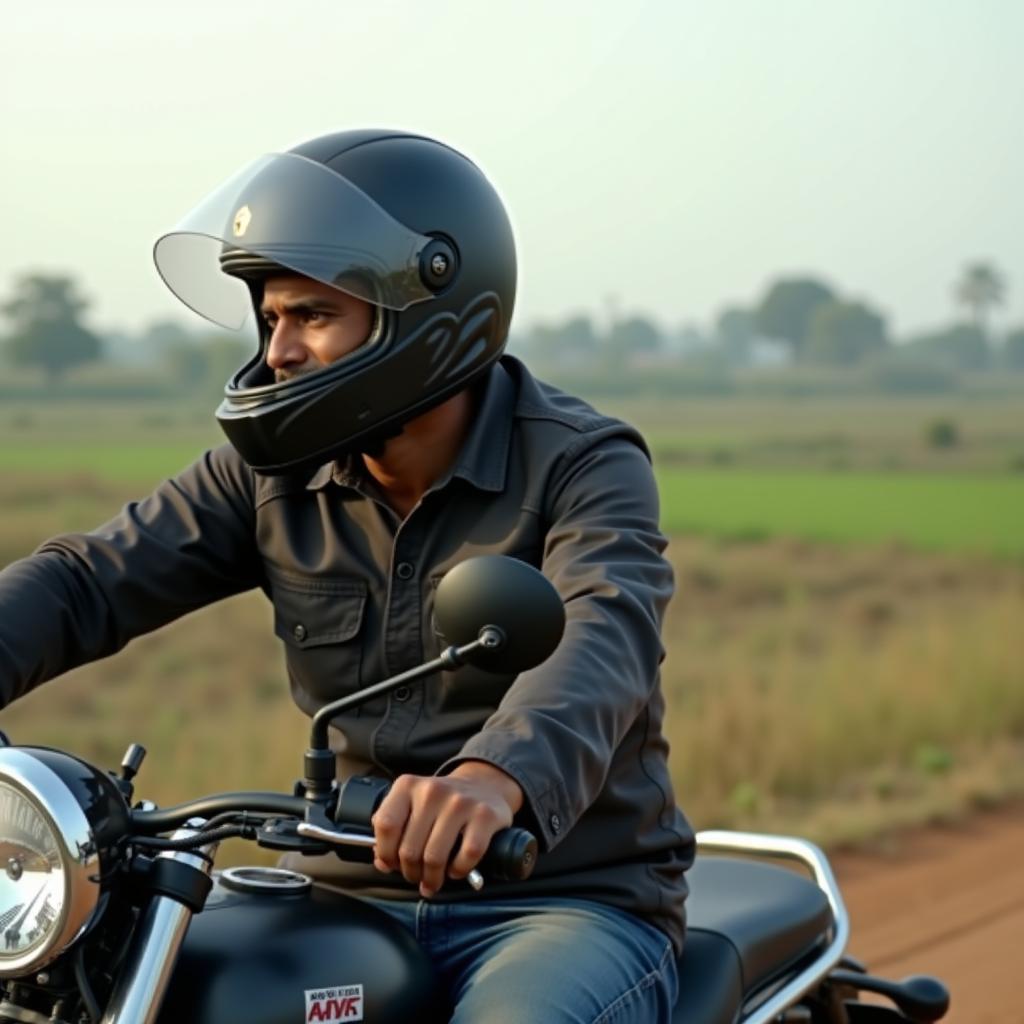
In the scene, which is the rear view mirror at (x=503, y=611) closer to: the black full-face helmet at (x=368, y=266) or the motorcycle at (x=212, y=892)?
the motorcycle at (x=212, y=892)

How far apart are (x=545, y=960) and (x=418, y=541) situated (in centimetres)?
75

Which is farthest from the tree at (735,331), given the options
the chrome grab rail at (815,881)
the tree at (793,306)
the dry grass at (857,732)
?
the chrome grab rail at (815,881)

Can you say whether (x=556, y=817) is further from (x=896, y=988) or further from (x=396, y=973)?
(x=896, y=988)

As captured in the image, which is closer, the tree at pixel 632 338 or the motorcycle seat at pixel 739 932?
the motorcycle seat at pixel 739 932

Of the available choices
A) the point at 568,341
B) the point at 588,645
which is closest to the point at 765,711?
the point at 588,645

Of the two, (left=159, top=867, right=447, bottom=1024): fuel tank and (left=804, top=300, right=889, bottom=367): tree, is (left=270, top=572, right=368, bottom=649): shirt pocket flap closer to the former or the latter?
(left=159, top=867, right=447, bottom=1024): fuel tank

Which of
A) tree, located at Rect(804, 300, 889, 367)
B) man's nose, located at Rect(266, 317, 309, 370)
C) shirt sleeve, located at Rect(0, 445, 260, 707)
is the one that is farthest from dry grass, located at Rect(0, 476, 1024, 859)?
tree, located at Rect(804, 300, 889, 367)

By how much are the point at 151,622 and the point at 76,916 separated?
1.13 metres

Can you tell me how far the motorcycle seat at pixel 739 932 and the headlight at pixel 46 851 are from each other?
107 cm

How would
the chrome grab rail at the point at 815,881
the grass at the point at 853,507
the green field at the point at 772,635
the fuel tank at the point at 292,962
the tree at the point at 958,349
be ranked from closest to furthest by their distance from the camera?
1. the fuel tank at the point at 292,962
2. the chrome grab rail at the point at 815,881
3. the green field at the point at 772,635
4. the grass at the point at 853,507
5. the tree at the point at 958,349

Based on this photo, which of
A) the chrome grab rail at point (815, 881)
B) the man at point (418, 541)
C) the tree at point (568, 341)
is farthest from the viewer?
the tree at point (568, 341)

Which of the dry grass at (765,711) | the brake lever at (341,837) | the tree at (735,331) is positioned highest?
the brake lever at (341,837)

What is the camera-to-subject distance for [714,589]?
23.8 metres

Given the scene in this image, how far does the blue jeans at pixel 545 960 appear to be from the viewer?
2502mm
